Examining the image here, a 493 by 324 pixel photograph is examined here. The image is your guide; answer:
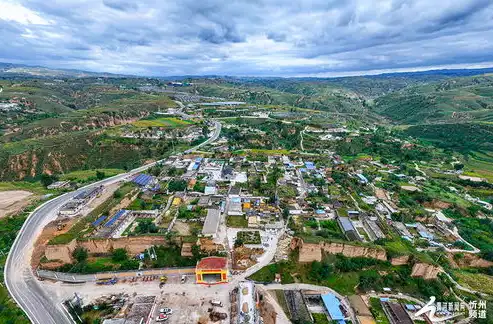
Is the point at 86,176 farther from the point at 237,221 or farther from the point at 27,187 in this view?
the point at 237,221

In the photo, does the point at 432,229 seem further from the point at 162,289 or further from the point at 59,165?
the point at 59,165

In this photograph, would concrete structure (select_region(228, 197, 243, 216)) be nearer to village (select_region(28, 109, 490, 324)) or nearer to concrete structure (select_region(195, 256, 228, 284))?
village (select_region(28, 109, 490, 324))

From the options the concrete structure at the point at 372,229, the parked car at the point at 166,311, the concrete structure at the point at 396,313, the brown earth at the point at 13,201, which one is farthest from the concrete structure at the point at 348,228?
the brown earth at the point at 13,201

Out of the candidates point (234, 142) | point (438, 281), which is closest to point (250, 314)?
point (438, 281)

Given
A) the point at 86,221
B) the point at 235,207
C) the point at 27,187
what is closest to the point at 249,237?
the point at 235,207

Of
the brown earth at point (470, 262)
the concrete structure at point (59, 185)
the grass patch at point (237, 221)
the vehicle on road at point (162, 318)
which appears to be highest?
the concrete structure at point (59, 185)

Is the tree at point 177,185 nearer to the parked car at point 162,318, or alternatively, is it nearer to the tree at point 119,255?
the tree at point 119,255
